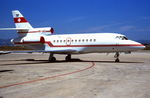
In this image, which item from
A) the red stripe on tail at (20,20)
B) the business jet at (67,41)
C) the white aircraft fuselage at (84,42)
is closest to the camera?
the white aircraft fuselage at (84,42)

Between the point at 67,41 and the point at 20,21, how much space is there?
710 centimetres

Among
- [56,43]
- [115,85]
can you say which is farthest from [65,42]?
[115,85]

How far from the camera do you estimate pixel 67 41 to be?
74.4ft

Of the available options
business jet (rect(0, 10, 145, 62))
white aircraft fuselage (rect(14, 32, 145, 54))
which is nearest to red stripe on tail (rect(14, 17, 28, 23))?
business jet (rect(0, 10, 145, 62))

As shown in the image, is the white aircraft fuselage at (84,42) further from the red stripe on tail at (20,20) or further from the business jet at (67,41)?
the red stripe on tail at (20,20)

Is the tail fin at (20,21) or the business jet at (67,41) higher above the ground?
the tail fin at (20,21)

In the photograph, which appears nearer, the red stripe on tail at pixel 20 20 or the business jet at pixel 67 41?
the business jet at pixel 67 41

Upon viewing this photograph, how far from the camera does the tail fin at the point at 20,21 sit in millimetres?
25484

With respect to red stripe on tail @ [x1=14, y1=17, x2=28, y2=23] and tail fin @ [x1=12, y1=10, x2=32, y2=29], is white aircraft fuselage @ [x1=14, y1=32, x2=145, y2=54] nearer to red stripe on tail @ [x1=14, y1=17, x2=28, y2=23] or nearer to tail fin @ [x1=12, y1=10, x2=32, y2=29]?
tail fin @ [x1=12, y1=10, x2=32, y2=29]

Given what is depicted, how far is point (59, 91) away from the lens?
7.75m

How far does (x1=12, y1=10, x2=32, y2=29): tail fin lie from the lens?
25484 millimetres

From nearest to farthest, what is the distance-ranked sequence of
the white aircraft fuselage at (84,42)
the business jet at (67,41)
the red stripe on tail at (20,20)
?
the white aircraft fuselage at (84,42), the business jet at (67,41), the red stripe on tail at (20,20)

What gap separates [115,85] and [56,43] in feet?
50.2

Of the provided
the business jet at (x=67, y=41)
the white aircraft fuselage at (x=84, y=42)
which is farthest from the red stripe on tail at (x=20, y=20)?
the white aircraft fuselage at (x=84, y=42)
